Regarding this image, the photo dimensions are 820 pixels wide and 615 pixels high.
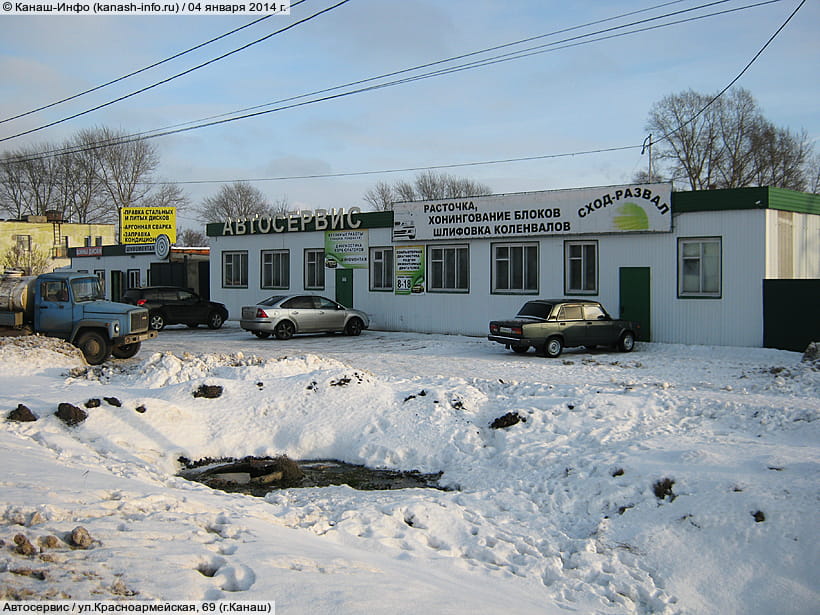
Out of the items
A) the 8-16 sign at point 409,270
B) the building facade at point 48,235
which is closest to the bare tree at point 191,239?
the building facade at point 48,235

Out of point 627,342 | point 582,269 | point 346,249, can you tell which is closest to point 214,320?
point 346,249

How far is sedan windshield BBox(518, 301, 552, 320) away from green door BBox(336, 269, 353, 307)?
10.9 metres

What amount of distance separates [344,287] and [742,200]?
15345 mm

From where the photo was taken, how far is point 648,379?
50.6 feet

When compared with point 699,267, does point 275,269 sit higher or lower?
higher

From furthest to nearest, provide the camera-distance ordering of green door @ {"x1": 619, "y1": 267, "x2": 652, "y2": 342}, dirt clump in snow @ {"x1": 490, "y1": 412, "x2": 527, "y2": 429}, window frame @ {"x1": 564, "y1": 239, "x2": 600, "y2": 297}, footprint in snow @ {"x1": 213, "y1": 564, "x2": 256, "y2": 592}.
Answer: window frame @ {"x1": 564, "y1": 239, "x2": 600, "y2": 297}
green door @ {"x1": 619, "y1": 267, "x2": 652, "y2": 342}
dirt clump in snow @ {"x1": 490, "y1": 412, "x2": 527, "y2": 429}
footprint in snow @ {"x1": 213, "y1": 564, "x2": 256, "y2": 592}

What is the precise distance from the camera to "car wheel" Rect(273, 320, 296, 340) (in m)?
25.0

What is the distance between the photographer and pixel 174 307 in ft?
95.6

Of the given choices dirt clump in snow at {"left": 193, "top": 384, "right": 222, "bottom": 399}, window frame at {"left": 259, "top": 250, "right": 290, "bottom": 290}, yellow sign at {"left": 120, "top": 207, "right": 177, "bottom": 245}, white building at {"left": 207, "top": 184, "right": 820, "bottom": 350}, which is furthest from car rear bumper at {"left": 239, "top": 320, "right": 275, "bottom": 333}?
yellow sign at {"left": 120, "top": 207, "right": 177, "bottom": 245}

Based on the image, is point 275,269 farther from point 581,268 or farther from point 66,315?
point 66,315

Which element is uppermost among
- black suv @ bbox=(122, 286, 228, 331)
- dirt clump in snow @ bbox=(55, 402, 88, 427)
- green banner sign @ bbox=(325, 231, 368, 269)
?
green banner sign @ bbox=(325, 231, 368, 269)

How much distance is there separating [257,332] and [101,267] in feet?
Answer: 78.0

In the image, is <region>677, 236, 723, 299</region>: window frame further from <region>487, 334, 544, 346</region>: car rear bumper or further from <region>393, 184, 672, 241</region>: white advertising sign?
<region>487, 334, 544, 346</region>: car rear bumper

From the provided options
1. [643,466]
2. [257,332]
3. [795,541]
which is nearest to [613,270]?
[257,332]
